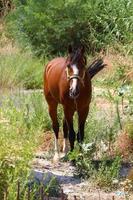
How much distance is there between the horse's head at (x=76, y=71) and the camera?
719 cm

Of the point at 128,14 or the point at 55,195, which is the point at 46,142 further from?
the point at 128,14

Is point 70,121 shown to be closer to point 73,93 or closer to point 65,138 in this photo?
point 73,93

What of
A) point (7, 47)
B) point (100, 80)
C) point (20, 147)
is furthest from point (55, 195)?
point (7, 47)

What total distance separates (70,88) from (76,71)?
0.71 ft

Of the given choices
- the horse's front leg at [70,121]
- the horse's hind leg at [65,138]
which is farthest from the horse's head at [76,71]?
the horse's hind leg at [65,138]

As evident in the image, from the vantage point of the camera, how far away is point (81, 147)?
719 centimetres

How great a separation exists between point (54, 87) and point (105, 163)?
1424 millimetres

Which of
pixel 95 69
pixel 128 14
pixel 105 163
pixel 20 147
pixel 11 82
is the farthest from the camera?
pixel 11 82

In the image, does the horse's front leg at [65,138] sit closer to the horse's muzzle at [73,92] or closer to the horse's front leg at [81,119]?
the horse's front leg at [81,119]

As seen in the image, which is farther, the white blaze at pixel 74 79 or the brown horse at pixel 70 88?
the brown horse at pixel 70 88

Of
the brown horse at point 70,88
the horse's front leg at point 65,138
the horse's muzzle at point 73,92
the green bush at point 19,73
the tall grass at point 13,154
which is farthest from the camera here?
the green bush at point 19,73

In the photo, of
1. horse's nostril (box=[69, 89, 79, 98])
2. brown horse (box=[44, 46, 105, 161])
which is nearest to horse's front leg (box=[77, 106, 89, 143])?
brown horse (box=[44, 46, 105, 161])

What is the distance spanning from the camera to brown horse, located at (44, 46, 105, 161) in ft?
24.0

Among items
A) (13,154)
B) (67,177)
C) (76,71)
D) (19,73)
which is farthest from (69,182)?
(19,73)
